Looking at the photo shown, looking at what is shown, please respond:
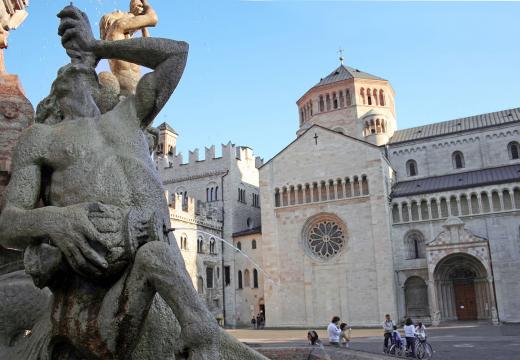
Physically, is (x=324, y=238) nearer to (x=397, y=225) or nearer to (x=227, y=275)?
(x=397, y=225)

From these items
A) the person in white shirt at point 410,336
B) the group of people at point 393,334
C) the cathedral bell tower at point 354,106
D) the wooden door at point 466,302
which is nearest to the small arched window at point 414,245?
the wooden door at point 466,302

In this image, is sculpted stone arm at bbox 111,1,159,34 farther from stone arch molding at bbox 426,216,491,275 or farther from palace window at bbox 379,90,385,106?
palace window at bbox 379,90,385,106

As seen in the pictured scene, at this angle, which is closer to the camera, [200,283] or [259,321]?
[259,321]

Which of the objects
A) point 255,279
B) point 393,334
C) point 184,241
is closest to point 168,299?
point 393,334

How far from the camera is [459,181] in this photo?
39.5 m

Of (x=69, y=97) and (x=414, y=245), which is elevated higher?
(x=414, y=245)

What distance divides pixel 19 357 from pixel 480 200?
125 ft

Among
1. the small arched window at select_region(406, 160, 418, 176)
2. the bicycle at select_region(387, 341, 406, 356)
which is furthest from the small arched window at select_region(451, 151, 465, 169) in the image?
the bicycle at select_region(387, 341, 406, 356)

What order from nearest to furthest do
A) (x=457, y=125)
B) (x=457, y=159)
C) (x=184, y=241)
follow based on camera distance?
(x=184, y=241) → (x=457, y=159) → (x=457, y=125)

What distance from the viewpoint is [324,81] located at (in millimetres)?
54438

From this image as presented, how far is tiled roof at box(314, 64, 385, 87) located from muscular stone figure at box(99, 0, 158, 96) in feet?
161

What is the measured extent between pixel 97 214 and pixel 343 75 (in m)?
54.2

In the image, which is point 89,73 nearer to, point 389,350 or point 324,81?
point 389,350

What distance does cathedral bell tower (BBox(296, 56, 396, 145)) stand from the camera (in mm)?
49781
